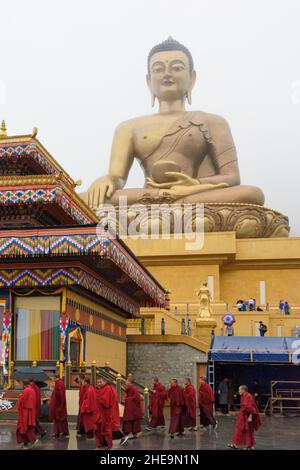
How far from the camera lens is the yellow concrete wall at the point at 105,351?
51.1 ft

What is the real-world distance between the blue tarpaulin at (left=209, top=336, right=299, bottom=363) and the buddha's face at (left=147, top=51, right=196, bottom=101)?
19.5 meters

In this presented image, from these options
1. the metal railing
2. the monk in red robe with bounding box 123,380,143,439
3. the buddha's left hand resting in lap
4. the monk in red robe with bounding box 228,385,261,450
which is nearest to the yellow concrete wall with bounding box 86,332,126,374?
the monk in red robe with bounding box 123,380,143,439

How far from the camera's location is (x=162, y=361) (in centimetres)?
1938

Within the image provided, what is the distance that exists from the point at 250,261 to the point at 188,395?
16.1 meters

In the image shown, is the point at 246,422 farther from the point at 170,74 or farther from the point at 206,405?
the point at 170,74

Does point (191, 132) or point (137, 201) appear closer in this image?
point (137, 201)

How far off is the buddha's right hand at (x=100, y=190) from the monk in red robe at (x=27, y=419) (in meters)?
20.6

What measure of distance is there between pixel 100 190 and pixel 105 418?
71.1 feet

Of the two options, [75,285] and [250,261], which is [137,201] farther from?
[75,285]

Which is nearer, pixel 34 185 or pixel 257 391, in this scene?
pixel 34 185

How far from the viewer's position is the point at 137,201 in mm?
29984

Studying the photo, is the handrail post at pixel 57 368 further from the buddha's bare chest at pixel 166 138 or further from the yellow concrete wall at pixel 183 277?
the buddha's bare chest at pixel 166 138

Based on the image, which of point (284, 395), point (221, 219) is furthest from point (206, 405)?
point (221, 219)
